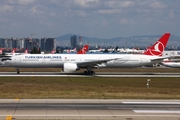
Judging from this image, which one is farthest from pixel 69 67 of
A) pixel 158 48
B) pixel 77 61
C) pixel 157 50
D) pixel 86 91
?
pixel 86 91

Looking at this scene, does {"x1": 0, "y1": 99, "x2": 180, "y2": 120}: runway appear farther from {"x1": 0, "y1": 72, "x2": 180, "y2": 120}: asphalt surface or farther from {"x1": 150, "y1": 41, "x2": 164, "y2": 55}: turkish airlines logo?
{"x1": 150, "y1": 41, "x2": 164, "y2": 55}: turkish airlines logo

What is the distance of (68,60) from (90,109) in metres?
35.2

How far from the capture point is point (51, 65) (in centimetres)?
5472

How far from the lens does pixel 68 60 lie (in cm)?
5503

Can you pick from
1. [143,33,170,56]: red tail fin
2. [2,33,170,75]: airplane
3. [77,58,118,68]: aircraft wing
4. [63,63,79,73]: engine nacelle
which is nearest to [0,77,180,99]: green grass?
[63,63,79,73]: engine nacelle

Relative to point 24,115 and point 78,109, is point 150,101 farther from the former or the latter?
point 24,115

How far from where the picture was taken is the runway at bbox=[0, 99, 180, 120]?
1793 cm

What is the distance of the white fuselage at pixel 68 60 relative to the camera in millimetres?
54375

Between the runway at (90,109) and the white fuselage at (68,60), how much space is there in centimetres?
3093

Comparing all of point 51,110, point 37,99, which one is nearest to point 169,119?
point 51,110

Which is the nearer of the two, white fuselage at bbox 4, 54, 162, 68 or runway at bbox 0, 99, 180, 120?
runway at bbox 0, 99, 180, 120

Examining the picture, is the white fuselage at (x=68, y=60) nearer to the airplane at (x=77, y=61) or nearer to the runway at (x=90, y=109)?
the airplane at (x=77, y=61)

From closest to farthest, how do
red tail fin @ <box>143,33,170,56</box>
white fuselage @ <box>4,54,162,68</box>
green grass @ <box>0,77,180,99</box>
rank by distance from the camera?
green grass @ <box>0,77,180,99</box> → white fuselage @ <box>4,54,162,68</box> → red tail fin @ <box>143,33,170,56</box>

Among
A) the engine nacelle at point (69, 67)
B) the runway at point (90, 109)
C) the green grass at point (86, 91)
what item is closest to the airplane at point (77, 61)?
the engine nacelle at point (69, 67)
